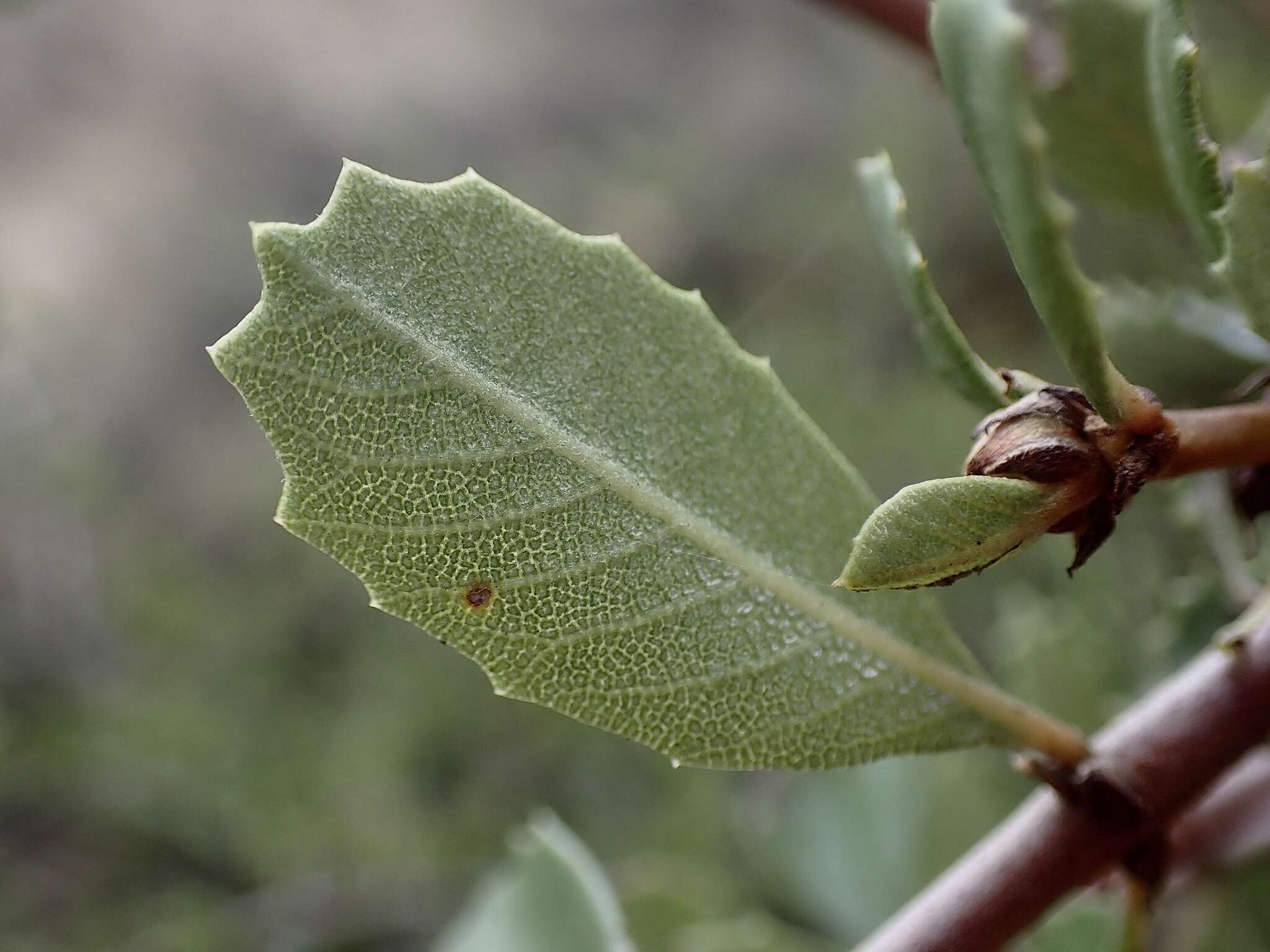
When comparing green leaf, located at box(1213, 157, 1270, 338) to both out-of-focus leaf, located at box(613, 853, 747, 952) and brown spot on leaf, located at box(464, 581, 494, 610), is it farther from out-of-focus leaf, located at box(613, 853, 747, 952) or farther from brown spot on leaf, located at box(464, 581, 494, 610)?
out-of-focus leaf, located at box(613, 853, 747, 952)

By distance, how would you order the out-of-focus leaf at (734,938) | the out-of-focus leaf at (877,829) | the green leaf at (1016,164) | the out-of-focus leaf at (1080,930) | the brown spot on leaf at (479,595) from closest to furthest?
the green leaf at (1016,164) < the brown spot on leaf at (479,595) < the out-of-focus leaf at (1080,930) < the out-of-focus leaf at (734,938) < the out-of-focus leaf at (877,829)

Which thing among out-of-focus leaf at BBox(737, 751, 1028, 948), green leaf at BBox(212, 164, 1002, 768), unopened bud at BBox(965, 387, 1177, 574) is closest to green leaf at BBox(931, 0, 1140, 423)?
unopened bud at BBox(965, 387, 1177, 574)

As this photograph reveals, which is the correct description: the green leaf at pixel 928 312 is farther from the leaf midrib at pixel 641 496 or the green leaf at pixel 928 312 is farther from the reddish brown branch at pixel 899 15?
the reddish brown branch at pixel 899 15

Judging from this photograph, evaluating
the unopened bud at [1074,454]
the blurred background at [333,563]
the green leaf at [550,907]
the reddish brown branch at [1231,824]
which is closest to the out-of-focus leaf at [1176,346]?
the blurred background at [333,563]

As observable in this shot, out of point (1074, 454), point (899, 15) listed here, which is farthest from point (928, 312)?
point (899, 15)

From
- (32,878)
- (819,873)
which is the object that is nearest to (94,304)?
(32,878)
